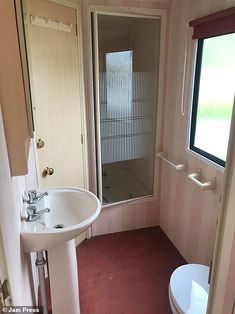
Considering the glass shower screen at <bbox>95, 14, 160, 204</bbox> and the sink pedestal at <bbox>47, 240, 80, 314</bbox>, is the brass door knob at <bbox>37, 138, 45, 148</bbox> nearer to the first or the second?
the glass shower screen at <bbox>95, 14, 160, 204</bbox>

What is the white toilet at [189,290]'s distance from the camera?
4.74ft

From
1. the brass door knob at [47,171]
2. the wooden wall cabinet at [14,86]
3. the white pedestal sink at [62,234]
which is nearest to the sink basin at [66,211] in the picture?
the white pedestal sink at [62,234]

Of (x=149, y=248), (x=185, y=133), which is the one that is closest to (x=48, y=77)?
(x=185, y=133)

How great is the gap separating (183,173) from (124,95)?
0.89 metres

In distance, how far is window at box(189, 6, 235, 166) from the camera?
1.66 metres

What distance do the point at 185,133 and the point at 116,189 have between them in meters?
1.01

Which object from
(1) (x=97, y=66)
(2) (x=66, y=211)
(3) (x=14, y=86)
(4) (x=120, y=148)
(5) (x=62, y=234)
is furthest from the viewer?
(4) (x=120, y=148)

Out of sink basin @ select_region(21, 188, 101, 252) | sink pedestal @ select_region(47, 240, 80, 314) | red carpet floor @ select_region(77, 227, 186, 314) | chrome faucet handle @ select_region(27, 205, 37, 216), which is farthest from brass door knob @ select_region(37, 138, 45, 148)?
red carpet floor @ select_region(77, 227, 186, 314)

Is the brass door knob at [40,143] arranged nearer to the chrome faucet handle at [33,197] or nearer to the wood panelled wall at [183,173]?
the chrome faucet handle at [33,197]

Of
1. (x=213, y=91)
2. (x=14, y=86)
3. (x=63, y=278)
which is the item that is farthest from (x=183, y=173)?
(x=14, y=86)

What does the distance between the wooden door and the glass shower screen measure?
8.9 inches

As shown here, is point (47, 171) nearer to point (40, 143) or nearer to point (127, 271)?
point (40, 143)

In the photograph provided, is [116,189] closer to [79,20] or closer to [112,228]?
[112,228]

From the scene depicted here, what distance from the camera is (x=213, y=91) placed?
1.83m
